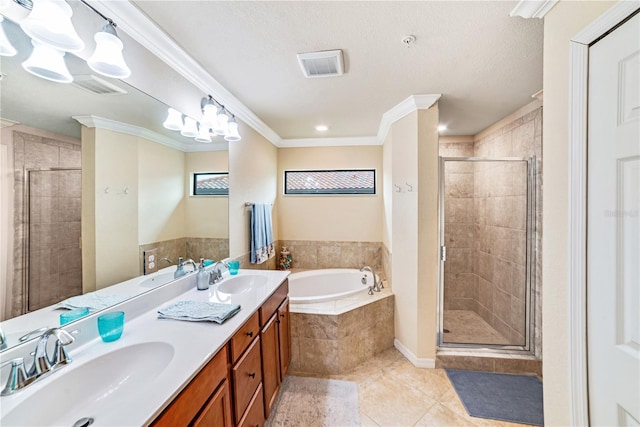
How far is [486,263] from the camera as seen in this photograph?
3.00m

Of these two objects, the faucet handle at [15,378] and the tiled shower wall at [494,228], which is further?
the tiled shower wall at [494,228]

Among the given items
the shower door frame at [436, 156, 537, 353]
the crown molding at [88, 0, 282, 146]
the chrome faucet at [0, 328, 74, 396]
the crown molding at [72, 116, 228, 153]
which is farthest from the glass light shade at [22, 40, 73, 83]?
the shower door frame at [436, 156, 537, 353]

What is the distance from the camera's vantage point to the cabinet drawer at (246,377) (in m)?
1.16

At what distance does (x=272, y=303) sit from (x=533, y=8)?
2104mm

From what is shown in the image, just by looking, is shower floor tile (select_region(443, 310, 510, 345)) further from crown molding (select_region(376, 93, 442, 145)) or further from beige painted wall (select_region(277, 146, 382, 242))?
crown molding (select_region(376, 93, 442, 145))

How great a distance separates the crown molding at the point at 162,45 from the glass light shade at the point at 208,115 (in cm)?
15

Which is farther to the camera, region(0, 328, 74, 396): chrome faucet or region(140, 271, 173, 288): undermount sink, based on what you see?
region(140, 271, 173, 288): undermount sink

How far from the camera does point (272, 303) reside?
5.60 ft

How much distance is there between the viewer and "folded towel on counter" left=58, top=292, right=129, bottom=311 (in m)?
1.03

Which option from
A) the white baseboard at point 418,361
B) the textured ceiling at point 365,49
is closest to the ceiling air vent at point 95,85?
the textured ceiling at point 365,49

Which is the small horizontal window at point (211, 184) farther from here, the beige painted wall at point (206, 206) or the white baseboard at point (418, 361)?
the white baseboard at point (418, 361)

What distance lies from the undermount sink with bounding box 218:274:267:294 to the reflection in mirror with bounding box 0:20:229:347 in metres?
0.43
